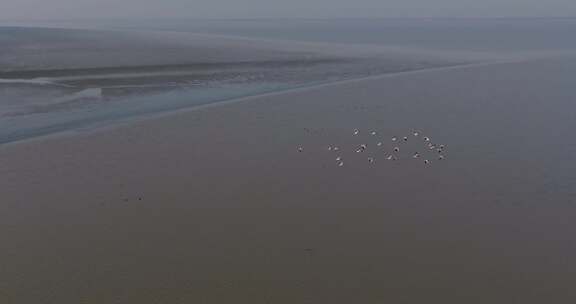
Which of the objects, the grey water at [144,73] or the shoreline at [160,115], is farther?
the grey water at [144,73]

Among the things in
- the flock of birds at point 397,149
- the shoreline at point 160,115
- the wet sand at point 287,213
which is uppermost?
the shoreline at point 160,115

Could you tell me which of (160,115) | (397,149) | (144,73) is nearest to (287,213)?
(397,149)

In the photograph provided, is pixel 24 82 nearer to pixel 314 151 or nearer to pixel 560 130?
pixel 314 151

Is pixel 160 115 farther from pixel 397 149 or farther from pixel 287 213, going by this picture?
pixel 287 213

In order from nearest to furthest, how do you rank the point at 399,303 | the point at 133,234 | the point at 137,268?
the point at 399,303 → the point at 137,268 → the point at 133,234

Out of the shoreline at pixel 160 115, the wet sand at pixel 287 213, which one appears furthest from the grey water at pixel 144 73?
the wet sand at pixel 287 213

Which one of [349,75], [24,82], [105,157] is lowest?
[105,157]

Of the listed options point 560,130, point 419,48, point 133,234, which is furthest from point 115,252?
point 419,48

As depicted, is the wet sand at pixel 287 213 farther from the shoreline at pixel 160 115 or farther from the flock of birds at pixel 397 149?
the shoreline at pixel 160 115
